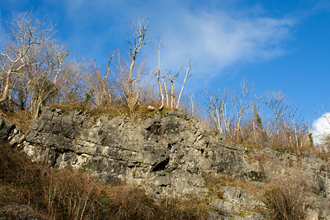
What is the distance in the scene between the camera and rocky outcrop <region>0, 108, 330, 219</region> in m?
13.6

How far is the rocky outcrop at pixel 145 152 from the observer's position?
44.6 feet

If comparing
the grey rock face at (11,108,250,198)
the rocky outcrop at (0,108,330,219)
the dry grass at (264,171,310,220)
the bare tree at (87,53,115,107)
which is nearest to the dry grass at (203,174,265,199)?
the rocky outcrop at (0,108,330,219)

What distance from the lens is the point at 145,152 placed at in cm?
1423

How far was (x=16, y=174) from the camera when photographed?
441 inches

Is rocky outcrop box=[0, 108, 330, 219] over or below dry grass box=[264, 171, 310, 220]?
over

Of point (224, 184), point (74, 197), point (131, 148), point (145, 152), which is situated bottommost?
point (74, 197)

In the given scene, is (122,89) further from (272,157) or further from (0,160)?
(272,157)

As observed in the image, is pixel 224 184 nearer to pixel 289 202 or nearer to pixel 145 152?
pixel 289 202

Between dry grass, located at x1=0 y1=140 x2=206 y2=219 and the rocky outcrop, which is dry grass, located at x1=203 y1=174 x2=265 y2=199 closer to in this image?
the rocky outcrop

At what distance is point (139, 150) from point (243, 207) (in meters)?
7.57

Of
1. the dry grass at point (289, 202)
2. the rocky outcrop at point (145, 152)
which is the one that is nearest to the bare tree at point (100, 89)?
the rocky outcrop at point (145, 152)

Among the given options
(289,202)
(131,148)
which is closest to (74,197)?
(131,148)

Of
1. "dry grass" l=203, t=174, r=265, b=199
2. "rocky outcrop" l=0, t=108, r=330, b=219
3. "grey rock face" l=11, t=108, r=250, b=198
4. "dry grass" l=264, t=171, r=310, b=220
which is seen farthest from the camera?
"dry grass" l=203, t=174, r=265, b=199

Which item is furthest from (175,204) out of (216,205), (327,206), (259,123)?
(259,123)
